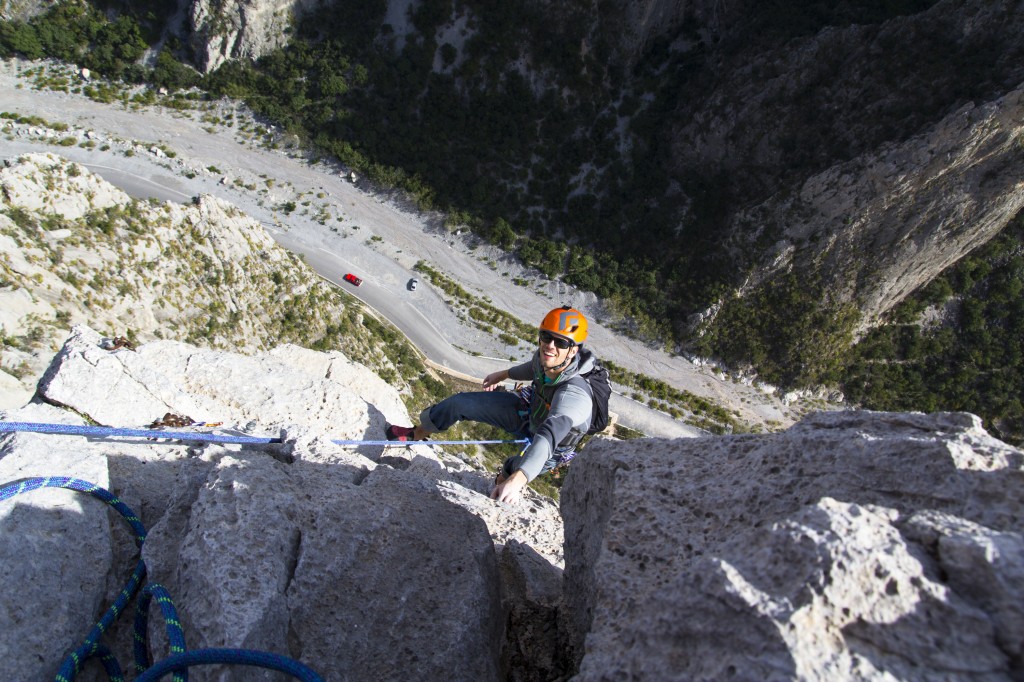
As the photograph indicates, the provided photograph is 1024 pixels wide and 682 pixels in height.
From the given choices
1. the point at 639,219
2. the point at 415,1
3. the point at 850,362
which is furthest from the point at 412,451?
the point at 415,1

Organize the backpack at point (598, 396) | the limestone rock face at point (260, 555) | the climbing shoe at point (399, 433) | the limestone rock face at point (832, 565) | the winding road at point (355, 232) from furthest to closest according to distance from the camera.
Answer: the winding road at point (355, 232)
the climbing shoe at point (399, 433)
the backpack at point (598, 396)
the limestone rock face at point (260, 555)
the limestone rock face at point (832, 565)

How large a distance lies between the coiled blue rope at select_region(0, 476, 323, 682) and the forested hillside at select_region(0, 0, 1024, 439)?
25.7m

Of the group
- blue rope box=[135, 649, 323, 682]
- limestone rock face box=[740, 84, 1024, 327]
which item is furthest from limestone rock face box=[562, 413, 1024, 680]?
limestone rock face box=[740, 84, 1024, 327]

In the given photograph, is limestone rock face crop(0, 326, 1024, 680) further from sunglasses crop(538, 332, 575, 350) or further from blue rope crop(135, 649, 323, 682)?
sunglasses crop(538, 332, 575, 350)

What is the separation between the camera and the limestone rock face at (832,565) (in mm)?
2594

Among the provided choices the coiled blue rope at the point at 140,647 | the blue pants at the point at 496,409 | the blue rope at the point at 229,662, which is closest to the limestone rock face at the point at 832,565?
the blue rope at the point at 229,662

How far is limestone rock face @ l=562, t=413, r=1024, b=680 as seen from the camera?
2.59 metres

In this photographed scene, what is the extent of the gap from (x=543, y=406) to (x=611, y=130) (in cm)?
2758

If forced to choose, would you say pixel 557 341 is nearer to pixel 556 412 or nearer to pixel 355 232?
pixel 556 412

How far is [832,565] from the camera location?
275 cm

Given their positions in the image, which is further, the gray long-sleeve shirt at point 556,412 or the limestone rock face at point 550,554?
the gray long-sleeve shirt at point 556,412

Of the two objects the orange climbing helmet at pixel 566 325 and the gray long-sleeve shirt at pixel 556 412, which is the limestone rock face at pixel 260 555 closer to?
the gray long-sleeve shirt at pixel 556 412

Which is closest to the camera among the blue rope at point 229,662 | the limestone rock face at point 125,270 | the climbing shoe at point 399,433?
the blue rope at point 229,662

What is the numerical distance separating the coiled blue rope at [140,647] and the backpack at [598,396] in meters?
4.46
